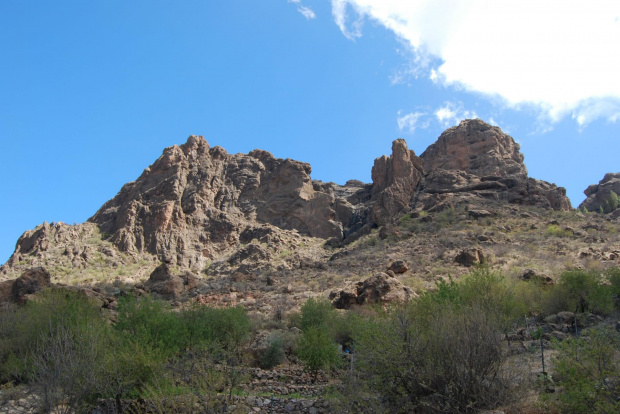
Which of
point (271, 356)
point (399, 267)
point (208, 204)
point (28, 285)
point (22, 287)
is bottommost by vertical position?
point (271, 356)

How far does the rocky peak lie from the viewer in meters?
64.5

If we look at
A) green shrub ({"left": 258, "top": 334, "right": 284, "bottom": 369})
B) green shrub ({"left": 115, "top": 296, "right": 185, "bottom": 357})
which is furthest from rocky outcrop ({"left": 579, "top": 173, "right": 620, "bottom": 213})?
green shrub ({"left": 115, "top": 296, "right": 185, "bottom": 357})

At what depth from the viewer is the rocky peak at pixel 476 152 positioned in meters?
64.5

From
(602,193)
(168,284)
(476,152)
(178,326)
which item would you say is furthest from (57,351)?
(602,193)

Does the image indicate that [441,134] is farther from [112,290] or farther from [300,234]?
[112,290]

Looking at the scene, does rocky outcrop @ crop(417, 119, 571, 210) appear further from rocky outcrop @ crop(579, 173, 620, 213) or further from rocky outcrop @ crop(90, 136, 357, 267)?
rocky outcrop @ crop(579, 173, 620, 213)

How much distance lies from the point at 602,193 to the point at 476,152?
104 feet

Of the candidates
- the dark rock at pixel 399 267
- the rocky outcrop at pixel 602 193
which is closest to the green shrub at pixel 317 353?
the dark rock at pixel 399 267

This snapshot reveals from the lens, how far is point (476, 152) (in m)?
68.1

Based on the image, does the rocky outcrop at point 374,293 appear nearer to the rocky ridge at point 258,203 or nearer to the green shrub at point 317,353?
the green shrub at point 317,353

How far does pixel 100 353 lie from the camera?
13.9 m

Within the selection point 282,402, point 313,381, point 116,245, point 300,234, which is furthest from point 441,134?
point 282,402

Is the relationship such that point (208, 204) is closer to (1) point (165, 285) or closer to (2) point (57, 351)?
(1) point (165, 285)

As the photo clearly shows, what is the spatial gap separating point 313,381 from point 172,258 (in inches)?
1611
